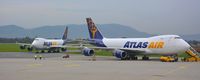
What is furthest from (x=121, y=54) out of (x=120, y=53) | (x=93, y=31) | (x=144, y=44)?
(x=93, y=31)

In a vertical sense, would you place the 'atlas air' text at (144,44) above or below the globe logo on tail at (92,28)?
below

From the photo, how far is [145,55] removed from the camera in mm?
43781

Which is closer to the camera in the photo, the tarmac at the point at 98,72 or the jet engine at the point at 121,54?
the tarmac at the point at 98,72

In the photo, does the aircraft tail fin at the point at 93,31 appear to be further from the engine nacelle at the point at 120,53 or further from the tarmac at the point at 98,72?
the tarmac at the point at 98,72

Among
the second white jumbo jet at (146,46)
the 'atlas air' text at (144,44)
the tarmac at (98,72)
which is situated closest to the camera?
the tarmac at (98,72)

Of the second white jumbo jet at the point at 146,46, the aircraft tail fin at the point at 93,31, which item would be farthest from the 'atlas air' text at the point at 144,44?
the aircraft tail fin at the point at 93,31

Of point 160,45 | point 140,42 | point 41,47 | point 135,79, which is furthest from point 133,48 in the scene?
point 41,47

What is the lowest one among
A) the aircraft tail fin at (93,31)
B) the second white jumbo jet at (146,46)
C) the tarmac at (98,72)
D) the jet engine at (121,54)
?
the tarmac at (98,72)

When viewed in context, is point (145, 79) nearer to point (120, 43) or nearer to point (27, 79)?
point (27, 79)

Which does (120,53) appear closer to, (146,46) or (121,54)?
(121,54)

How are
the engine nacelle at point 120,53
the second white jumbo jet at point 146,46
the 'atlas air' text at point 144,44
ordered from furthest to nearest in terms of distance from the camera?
the engine nacelle at point 120,53 → the 'atlas air' text at point 144,44 → the second white jumbo jet at point 146,46

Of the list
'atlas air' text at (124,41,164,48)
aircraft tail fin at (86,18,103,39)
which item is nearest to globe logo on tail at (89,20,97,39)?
aircraft tail fin at (86,18,103,39)

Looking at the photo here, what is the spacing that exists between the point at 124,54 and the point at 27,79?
25.8 meters

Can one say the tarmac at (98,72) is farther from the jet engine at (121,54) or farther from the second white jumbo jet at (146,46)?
the jet engine at (121,54)
